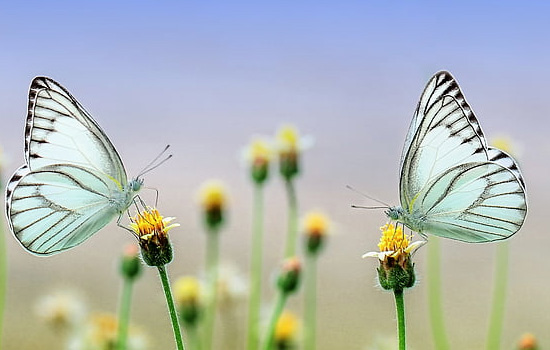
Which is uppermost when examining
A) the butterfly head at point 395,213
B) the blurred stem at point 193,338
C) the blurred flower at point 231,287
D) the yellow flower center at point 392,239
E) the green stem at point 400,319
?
the butterfly head at point 395,213

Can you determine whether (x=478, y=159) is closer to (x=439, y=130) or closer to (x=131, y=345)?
(x=439, y=130)

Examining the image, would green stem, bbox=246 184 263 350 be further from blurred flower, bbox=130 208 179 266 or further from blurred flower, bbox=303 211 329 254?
blurred flower, bbox=130 208 179 266

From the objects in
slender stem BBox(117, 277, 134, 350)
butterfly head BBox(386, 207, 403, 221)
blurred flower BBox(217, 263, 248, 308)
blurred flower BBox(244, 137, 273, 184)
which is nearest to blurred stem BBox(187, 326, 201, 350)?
slender stem BBox(117, 277, 134, 350)

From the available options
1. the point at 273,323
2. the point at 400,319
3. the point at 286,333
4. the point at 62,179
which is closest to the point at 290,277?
the point at 273,323

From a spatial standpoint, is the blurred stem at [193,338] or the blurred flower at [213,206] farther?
the blurred flower at [213,206]

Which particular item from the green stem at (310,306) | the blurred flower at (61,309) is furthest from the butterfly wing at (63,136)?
the blurred flower at (61,309)

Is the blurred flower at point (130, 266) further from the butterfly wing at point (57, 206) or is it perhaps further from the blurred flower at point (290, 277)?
the butterfly wing at point (57, 206)
